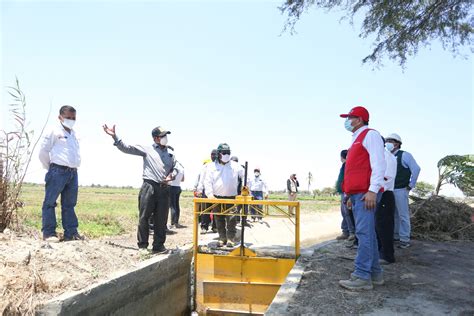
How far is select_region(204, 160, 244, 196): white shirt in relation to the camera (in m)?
7.77

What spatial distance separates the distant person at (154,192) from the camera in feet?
19.8

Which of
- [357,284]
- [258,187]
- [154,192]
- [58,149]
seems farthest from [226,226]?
[258,187]

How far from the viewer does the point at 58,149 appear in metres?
5.66


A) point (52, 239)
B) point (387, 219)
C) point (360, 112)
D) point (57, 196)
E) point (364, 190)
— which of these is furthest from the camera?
point (387, 219)

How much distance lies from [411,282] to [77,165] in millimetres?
4701

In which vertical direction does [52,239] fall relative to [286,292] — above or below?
above

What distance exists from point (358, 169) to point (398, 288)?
1.42 meters

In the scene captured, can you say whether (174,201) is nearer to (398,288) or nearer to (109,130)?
(109,130)

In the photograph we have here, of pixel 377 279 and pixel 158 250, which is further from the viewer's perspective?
pixel 158 250

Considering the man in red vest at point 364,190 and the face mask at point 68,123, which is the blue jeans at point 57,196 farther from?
the man in red vest at point 364,190

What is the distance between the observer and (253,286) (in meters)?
6.68

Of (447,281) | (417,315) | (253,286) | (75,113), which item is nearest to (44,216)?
(75,113)

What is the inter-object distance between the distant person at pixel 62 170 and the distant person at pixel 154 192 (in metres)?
0.78

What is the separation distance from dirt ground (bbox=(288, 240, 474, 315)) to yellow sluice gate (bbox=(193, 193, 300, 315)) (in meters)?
0.79
